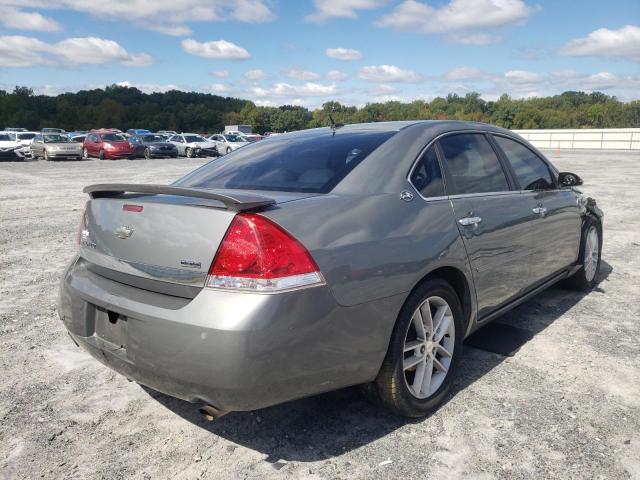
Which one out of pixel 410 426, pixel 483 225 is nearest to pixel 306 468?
pixel 410 426

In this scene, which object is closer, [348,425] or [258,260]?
[258,260]

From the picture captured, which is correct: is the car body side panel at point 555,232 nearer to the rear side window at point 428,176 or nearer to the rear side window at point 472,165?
the rear side window at point 472,165

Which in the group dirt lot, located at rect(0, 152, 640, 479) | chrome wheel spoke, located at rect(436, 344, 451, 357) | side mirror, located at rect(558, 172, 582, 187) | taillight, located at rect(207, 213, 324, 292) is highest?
side mirror, located at rect(558, 172, 582, 187)

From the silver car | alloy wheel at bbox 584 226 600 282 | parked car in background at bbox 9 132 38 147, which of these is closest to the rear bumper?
the silver car

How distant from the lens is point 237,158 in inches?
147

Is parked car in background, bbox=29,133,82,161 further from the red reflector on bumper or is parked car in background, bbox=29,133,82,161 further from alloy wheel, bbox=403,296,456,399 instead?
alloy wheel, bbox=403,296,456,399

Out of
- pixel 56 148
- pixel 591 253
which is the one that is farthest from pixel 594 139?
pixel 591 253

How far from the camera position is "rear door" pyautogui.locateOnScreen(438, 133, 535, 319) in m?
3.36

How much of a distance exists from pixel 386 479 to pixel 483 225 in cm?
171

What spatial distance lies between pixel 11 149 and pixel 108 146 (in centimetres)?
492

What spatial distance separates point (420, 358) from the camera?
3023mm

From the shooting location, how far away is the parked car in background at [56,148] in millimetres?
29516

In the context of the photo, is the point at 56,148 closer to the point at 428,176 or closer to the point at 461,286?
the point at 428,176

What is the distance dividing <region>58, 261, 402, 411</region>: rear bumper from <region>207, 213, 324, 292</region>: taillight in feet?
0.17
